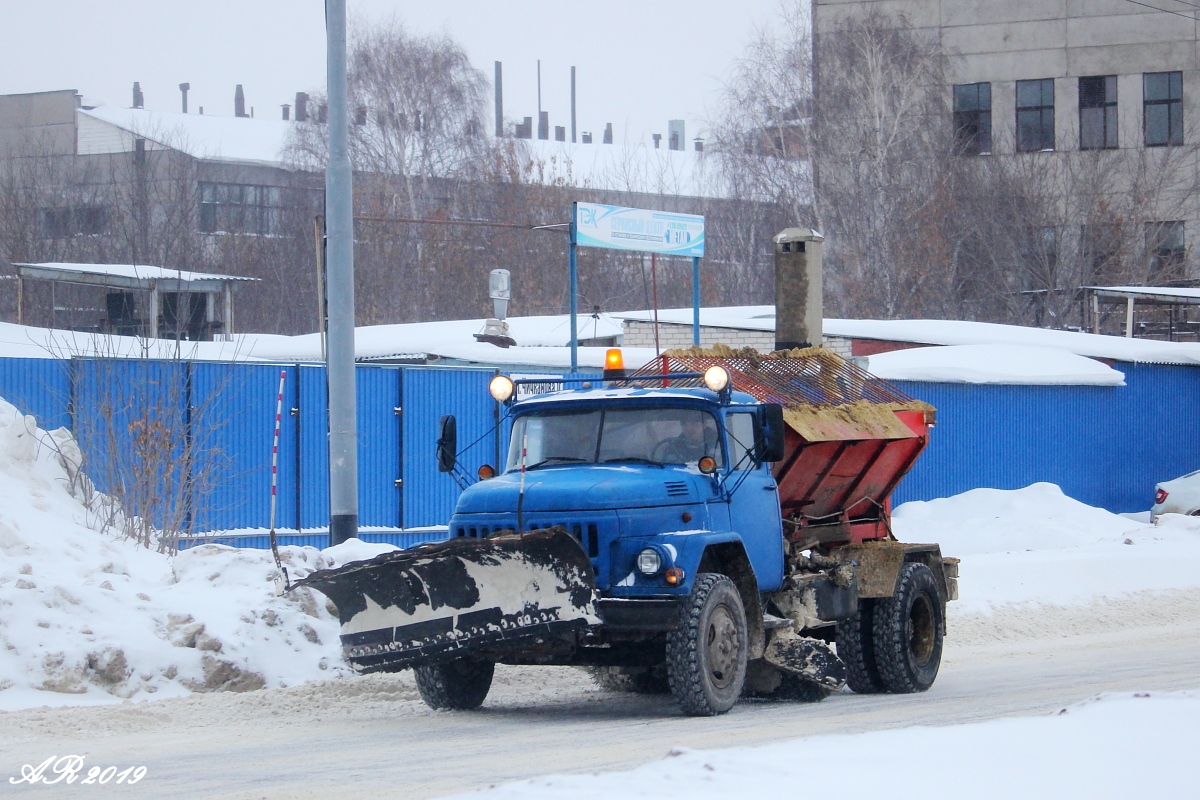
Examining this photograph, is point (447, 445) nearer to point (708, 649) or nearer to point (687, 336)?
point (708, 649)

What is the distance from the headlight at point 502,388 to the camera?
9.75 m

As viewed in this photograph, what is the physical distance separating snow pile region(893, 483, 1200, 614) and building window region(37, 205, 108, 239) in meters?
34.6

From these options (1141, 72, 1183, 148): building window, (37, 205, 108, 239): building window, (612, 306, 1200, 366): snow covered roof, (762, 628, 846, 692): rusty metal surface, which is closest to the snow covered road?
(762, 628, 846, 692): rusty metal surface

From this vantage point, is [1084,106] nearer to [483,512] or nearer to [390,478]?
[390,478]

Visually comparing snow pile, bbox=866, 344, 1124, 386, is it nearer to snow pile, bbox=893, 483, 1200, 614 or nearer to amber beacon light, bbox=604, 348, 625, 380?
snow pile, bbox=893, 483, 1200, 614

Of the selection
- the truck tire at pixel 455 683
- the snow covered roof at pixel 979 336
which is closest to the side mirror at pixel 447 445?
the truck tire at pixel 455 683

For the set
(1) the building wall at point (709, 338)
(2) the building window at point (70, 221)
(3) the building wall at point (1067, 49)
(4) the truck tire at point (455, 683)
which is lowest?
(4) the truck tire at point (455, 683)

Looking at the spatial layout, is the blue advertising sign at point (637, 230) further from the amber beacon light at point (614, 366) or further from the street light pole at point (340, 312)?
the amber beacon light at point (614, 366)

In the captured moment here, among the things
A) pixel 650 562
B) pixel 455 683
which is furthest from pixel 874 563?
pixel 455 683

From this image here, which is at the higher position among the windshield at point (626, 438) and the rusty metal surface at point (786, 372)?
the rusty metal surface at point (786, 372)

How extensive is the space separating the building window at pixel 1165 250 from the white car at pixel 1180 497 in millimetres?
22477

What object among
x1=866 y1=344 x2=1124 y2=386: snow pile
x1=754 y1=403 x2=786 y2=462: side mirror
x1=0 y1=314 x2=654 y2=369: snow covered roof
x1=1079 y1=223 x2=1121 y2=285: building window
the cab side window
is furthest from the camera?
x1=1079 y1=223 x2=1121 y2=285: building window

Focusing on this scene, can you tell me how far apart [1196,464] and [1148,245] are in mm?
18128

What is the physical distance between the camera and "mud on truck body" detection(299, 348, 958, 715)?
28.0ft
